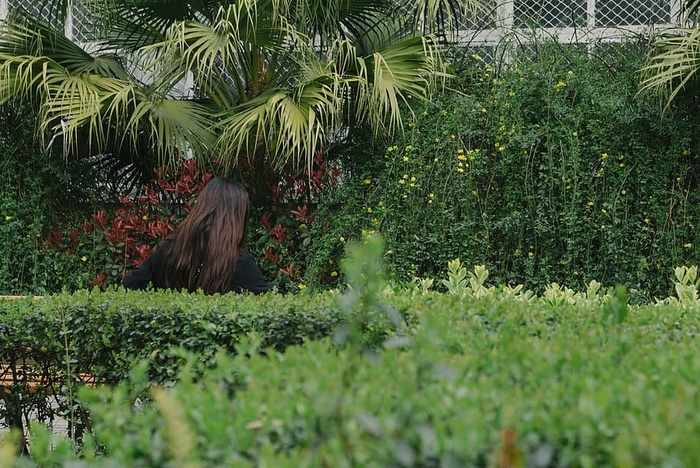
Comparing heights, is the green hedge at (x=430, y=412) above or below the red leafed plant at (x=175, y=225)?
above

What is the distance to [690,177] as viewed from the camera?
6.20 metres

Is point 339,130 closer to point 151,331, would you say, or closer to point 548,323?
point 151,331

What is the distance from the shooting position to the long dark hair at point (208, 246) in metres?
4.33

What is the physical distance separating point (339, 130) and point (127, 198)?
1942mm

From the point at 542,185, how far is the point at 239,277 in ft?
8.90

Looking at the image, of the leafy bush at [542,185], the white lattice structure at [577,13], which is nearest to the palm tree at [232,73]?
the leafy bush at [542,185]

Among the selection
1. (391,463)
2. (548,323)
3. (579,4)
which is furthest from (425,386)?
(579,4)

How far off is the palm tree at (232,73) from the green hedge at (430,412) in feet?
13.5

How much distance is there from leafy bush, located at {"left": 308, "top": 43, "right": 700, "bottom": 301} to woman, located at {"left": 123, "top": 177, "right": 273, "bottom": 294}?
80.9 inches

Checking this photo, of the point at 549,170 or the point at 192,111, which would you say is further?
the point at 192,111

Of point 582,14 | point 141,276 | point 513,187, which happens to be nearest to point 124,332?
point 141,276

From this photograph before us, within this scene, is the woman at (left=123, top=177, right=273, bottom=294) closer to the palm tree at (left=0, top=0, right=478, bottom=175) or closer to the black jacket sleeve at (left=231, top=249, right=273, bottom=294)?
the black jacket sleeve at (left=231, top=249, right=273, bottom=294)

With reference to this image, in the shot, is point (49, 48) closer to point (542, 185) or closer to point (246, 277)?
point (246, 277)

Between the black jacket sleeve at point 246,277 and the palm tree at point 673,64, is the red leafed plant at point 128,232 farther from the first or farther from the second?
the palm tree at point 673,64
